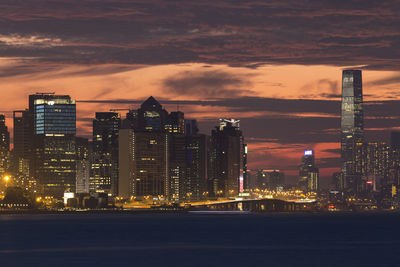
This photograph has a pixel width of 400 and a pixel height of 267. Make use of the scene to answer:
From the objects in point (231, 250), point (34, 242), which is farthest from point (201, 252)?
point (34, 242)

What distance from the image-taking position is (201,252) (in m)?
143

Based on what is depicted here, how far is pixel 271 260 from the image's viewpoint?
127188mm

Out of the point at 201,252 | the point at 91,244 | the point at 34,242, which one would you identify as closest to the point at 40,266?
the point at 201,252

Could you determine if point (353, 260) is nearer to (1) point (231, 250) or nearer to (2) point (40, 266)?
(1) point (231, 250)

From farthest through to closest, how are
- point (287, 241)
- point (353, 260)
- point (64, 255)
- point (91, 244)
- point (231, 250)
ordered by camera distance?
point (287, 241) < point (91, 244) < point (231, 250) < point (64, 255) < point (353, 260)

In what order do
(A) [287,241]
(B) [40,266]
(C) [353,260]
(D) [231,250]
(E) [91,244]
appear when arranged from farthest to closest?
1. (A) [287,241]
2. (E) [91,244]
3. (D) [231,250]
4. (C) [353,260]
5. (B) [40,266]

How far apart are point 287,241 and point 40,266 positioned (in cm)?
7519

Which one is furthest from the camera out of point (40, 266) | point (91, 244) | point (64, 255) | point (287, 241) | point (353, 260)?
point (287, 241)

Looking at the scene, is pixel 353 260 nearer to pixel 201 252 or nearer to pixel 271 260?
pixel 271 260

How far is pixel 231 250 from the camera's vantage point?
14712cm

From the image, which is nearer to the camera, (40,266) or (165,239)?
(40,266)

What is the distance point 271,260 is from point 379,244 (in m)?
48.3

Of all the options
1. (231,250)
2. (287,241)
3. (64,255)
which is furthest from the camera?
(287,241)

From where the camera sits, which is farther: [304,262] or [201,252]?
[201,252]
